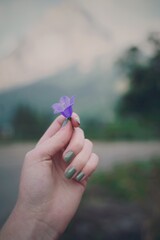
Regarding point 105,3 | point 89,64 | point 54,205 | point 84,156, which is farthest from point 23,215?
point 105,3

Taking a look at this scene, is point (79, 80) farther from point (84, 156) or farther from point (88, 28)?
point (84, 156)

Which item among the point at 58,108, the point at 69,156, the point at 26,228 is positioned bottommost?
the point at 26,228

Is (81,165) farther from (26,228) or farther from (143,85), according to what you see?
(143,85)

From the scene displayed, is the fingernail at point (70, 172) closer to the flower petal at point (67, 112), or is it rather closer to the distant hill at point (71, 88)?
the flower petal at point (67, 112)

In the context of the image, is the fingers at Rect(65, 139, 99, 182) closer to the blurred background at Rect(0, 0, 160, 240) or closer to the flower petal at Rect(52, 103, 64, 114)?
the flower petal at Rect(52, 103, 64, 114)

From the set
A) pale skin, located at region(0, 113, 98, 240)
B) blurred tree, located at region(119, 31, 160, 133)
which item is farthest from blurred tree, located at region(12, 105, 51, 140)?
pale skin, located at region(0, 113, 98, 240)

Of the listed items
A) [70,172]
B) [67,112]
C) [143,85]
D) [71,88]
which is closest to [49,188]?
[70,172]

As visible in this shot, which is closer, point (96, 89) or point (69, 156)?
point (69, 156)

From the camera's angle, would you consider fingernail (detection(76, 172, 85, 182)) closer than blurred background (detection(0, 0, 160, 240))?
Yes
